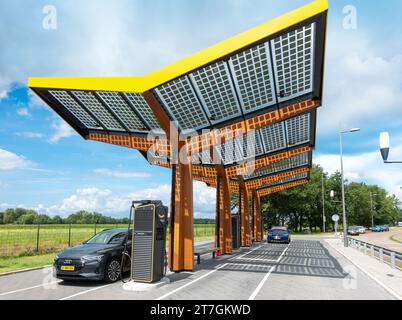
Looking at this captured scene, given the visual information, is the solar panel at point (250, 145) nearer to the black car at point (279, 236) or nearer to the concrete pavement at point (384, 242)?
the black car at point (279, 236)

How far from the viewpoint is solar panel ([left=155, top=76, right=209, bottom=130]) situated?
9711 mm

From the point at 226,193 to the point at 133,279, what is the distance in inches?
404

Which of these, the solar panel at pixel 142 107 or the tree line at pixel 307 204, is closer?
the solar panel at pixel 142 107

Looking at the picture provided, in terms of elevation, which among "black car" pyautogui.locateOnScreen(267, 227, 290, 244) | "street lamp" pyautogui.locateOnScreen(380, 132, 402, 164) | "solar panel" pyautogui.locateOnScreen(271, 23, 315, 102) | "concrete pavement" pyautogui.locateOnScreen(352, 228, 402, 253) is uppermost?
"solar panel" pyautogui.locateOnScreen(271, 23, 315, 102)

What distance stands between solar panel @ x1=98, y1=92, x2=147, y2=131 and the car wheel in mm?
4762

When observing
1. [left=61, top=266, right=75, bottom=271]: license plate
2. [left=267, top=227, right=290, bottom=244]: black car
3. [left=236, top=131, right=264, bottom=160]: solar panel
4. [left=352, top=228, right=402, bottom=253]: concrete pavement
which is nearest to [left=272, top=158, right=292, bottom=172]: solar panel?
[left=236, top=131, right=264, bottom=160]: solar panel

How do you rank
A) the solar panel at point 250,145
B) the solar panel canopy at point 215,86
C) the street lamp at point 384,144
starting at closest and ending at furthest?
1. the solar panel canopy at point 215,86
2. the street lamp at point 384,144
3. the solar panel at point 250,145

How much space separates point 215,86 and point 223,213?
973 centimetres

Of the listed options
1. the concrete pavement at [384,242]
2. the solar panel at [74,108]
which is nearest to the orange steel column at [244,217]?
the concrete pavement at [384,242]

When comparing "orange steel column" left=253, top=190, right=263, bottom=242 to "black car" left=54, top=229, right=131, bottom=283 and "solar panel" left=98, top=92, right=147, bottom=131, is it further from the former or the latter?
"black car" left=54, top=229, right=131, bottom=283

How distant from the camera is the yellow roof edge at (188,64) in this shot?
24.0 feet

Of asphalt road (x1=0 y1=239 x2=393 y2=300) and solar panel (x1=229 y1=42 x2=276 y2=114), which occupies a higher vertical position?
solar panel (x1=229 y1=42 x2=276 y2=114)

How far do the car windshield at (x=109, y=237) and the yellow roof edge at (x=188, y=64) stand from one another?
176 inches
